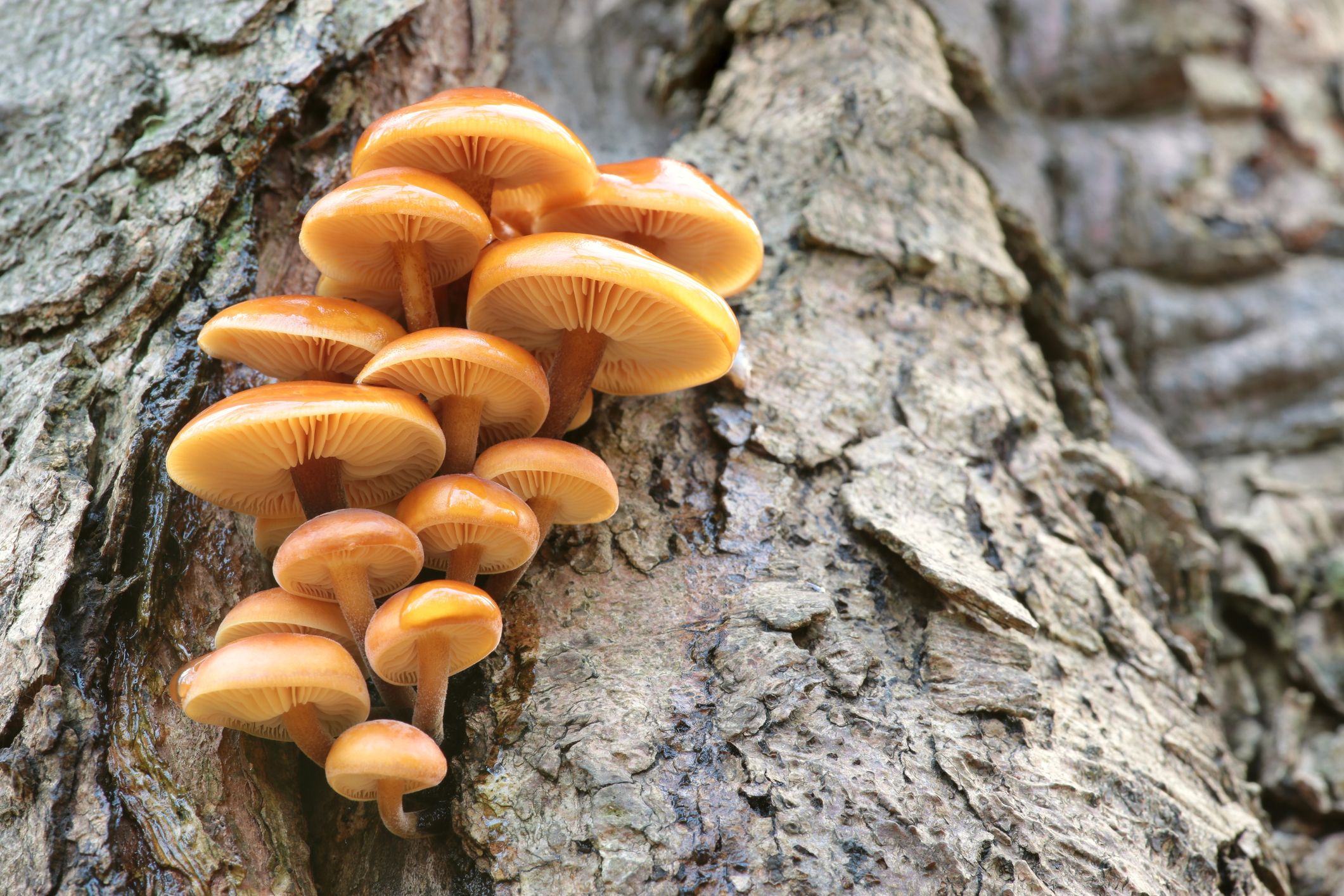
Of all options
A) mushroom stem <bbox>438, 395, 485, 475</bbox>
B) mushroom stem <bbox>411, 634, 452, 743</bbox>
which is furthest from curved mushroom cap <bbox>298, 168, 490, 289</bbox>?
mushroom stem <bbox>411, 634, 452, 743</bbox>

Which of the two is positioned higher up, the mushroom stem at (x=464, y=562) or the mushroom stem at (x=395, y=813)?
the mushroom stem at (x=464, y=562)

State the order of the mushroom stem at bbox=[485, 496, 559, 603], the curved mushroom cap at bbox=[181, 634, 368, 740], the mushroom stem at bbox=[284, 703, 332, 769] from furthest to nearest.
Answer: the mushroom stem at bbox=[485, 496, 559, 603], the mushroom stem at bbox=[284, 703, 332, 769], the curved mushroom cap at bbox=[181, 634, 368, 740]

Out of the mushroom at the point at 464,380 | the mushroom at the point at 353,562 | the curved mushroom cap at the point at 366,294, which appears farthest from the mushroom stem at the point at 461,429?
the curved mushroom cap at the point at 366,294

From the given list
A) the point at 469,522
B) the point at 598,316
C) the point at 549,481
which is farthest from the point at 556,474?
the point at 598,316

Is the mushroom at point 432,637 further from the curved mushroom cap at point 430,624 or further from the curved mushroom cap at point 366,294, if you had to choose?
the curved mushroom cap at point 366,294

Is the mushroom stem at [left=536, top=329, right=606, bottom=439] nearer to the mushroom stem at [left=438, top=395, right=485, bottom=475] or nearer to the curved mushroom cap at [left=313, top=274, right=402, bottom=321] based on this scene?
the mushroom stem at [left=438, top=395, right=485, bottom=475]
